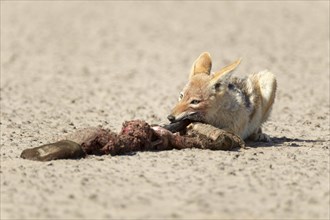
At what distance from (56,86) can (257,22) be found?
10.4 metres

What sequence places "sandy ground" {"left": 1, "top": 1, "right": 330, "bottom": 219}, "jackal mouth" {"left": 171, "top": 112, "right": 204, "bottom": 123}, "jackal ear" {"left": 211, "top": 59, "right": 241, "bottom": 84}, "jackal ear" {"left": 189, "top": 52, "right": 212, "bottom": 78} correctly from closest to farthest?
"sandy ground" {"left": 1, "top": 1, "right": 330, "bottom": 219} < "jackal mouth" {"left": 171, "top": 112, "right": 204, "bottom": 123} < "jackal ear" {"left": 211, "top": 59, "right": 241, "bottom": 84} < "jackal ear" {"left": 189, "top": 52, "right": 212, "bottom": 78}

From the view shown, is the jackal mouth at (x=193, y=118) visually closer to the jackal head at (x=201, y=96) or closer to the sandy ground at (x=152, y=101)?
the jackal head at (x=201, y=96)

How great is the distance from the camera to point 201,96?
998cm

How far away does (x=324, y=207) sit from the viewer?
766cm

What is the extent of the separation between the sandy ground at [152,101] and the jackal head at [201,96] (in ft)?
1.46

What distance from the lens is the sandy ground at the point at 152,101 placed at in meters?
7.71

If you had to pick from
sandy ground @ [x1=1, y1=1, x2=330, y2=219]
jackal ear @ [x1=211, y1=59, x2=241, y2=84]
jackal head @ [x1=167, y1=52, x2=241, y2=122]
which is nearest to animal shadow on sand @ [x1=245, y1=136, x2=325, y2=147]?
sandy ground @ [x1=1, y1=1, x2=330, y2=219]

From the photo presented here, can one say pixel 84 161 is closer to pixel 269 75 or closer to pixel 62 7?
pixel 269 75

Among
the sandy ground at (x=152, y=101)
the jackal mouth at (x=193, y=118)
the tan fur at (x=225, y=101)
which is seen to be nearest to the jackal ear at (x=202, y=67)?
the tan fur at (x=225, y=101)

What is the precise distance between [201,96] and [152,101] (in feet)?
17.9

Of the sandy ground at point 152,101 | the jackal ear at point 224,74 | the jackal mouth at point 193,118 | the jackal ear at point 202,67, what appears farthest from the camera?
A: the jackal ear at point 202,67

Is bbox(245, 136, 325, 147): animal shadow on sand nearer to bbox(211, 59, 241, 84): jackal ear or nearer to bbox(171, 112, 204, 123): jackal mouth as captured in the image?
bbox(171, 112, 204, 123): jackal mouth

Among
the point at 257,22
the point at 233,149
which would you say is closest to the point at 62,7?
the point at 257,22

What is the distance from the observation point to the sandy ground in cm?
771
